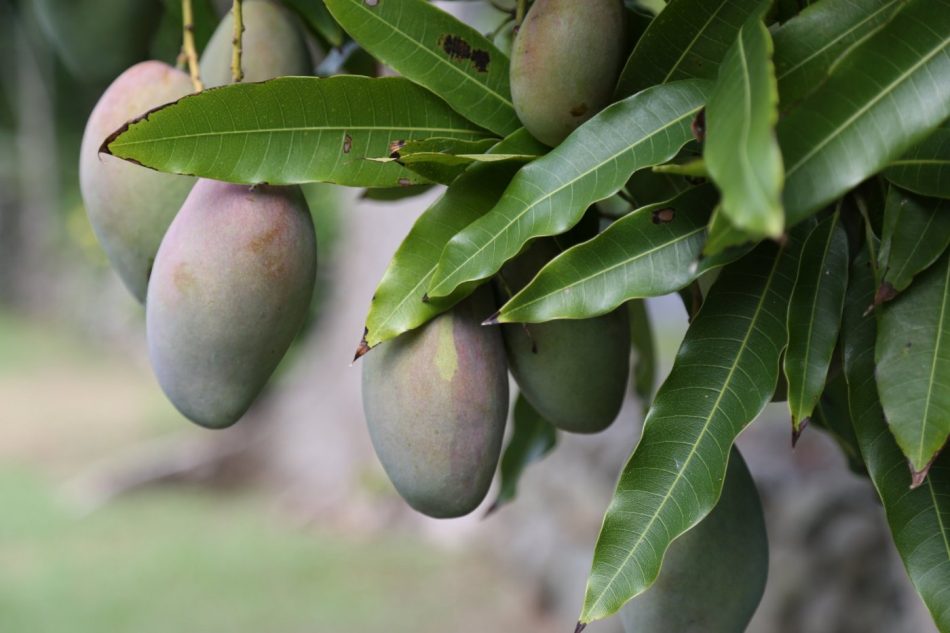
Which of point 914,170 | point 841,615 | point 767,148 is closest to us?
point 767,148

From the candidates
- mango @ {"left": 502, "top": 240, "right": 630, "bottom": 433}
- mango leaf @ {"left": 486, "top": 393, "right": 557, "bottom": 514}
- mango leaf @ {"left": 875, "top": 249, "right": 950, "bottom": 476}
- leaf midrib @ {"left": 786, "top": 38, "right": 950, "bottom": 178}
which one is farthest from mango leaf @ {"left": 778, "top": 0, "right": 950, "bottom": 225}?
mango leaf @ {"left": 486, "top": 393, "right": 557, "bottom": 514}

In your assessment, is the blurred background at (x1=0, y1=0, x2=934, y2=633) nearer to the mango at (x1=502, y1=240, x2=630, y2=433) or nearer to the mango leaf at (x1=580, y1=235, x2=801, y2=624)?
the mango at (x1=502, y1=240, x2=630, y2=433)

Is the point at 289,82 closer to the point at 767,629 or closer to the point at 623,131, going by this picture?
the point at 623,131

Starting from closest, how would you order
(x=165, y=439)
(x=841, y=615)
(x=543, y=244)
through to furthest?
(x=543, y=244)
(x=841, y=615)
(x=165, y=439)

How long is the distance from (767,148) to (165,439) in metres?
4.74

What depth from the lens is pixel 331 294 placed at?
3.89 meters

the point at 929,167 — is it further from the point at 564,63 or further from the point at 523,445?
the point at 523,445

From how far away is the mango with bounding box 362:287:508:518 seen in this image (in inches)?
21.8

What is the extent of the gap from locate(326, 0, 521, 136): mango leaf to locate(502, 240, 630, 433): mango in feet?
0.26

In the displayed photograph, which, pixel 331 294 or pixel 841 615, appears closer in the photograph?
pixel 841 615

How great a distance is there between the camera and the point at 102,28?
88cm

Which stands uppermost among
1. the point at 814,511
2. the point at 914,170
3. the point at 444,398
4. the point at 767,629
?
the point at 914,170

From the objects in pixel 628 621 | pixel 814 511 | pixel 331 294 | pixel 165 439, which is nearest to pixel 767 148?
pixel 628 621

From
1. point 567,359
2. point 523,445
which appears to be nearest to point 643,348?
point 523,445
